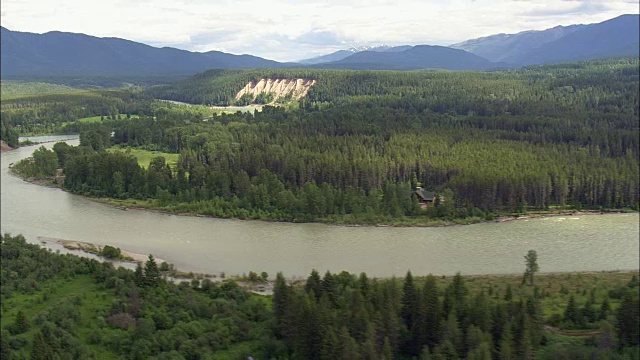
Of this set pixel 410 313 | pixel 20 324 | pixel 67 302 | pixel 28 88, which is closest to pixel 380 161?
pixel 410 313

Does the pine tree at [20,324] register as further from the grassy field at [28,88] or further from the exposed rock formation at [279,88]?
the grassy field at [28,88]

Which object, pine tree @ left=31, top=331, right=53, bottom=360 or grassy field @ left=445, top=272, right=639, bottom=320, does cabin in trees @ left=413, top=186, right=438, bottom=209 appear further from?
pine tree @ left=31, top=331, right=53, bottom=360

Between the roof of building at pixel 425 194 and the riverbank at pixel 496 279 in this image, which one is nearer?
the riverbank at pixel 496 279

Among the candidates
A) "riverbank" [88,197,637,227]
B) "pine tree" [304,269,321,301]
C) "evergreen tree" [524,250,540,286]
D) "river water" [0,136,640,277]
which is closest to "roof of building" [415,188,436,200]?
"riverbank" [88,197,637,227]

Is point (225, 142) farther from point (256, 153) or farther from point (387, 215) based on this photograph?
point (387, 215)

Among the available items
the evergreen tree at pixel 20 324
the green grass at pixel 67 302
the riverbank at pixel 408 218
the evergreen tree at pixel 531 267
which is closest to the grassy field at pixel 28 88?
the riverbank at pixel 408 218

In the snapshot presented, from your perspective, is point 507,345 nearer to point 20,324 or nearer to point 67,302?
point 67,302
